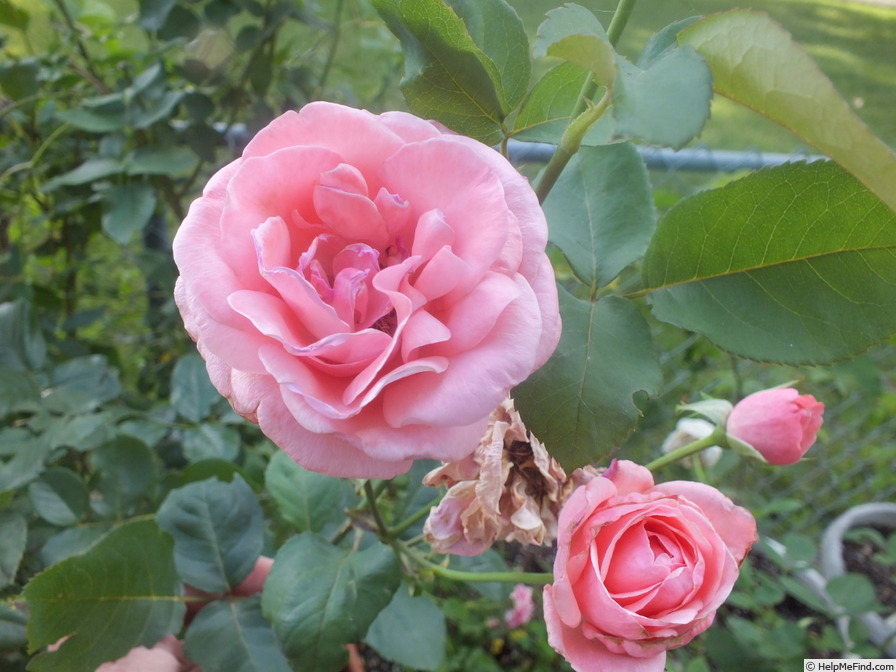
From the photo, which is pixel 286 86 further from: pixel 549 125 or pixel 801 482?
pixel 801 482

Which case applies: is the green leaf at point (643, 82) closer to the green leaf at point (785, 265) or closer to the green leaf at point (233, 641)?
the green leaf at point (785, 265)

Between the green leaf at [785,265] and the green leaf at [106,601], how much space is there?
48cm

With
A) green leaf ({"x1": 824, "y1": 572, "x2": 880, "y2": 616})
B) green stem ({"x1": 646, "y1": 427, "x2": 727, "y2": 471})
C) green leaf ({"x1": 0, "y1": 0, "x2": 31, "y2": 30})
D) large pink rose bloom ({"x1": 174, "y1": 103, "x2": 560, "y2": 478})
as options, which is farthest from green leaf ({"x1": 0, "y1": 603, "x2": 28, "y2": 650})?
green leaf ({"x1": 824, "y1": 572, "x2": 880, "y2": 616})

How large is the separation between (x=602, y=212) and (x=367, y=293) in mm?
226

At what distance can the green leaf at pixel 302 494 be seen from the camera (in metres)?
0.62

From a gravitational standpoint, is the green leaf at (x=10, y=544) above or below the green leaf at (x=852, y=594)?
above

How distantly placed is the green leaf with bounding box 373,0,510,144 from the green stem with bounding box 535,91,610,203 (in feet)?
0.13

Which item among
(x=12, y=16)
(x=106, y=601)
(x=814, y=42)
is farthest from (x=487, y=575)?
(x=12, y=16)

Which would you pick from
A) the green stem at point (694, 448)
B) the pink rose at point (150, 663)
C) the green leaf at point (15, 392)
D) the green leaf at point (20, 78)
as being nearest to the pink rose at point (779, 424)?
the green stem at point (694, 448)

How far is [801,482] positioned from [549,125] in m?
1.78

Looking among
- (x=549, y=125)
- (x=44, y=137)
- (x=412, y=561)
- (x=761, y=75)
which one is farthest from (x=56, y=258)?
(x=761, y=75)

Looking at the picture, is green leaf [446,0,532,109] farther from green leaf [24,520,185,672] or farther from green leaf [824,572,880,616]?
green leaf [824,572,880,616]

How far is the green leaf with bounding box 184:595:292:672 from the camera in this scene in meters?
0.53

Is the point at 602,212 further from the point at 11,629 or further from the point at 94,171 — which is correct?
the point at 94,171
